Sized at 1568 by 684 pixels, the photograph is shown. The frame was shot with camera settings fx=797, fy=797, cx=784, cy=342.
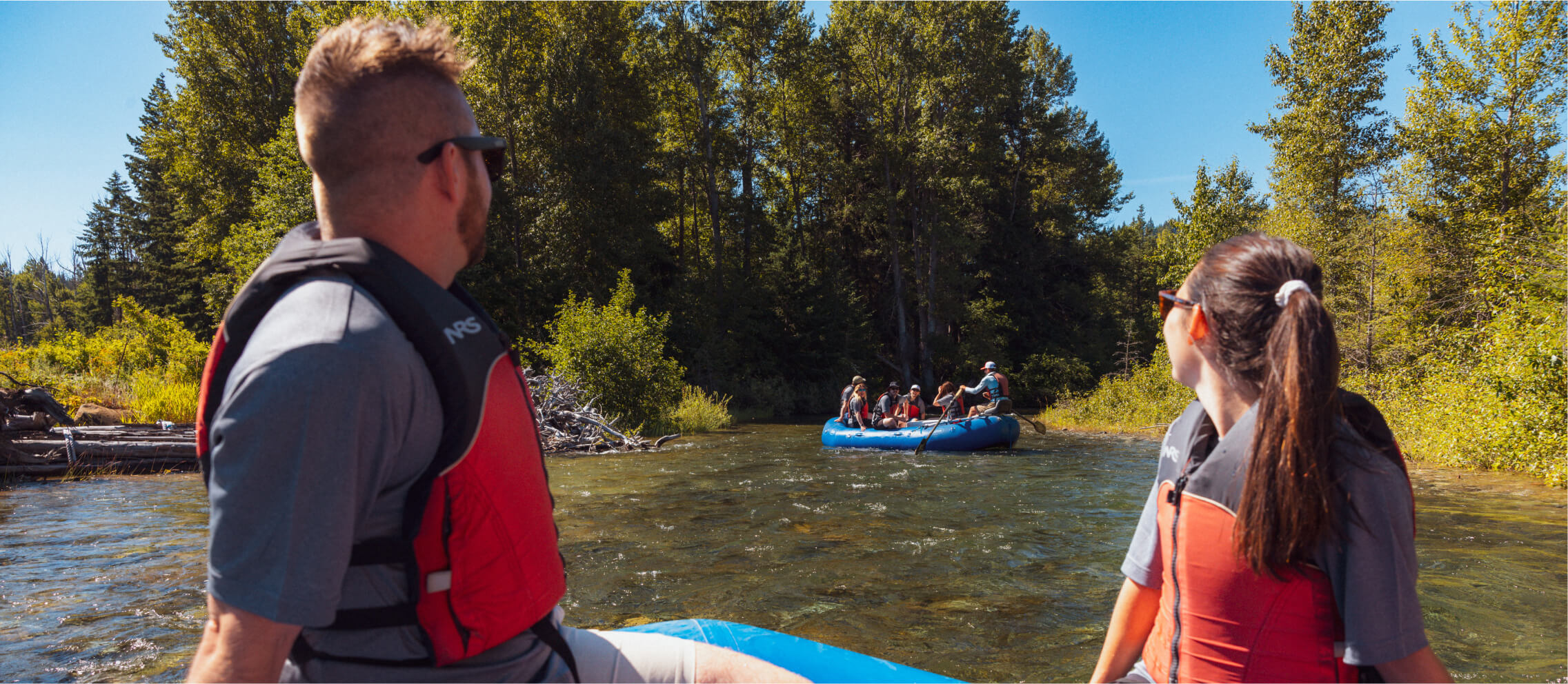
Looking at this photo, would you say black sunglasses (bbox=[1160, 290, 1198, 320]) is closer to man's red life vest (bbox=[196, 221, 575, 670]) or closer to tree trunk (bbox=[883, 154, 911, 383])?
man's red life vest (bbox=[196, 221, 575, 670])

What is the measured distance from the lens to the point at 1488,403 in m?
10.1

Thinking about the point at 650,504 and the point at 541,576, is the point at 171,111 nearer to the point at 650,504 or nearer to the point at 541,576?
the point at 650,504

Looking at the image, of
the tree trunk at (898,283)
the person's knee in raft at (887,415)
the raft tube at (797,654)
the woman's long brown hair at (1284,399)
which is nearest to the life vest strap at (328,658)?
the raft tube at (797,654)

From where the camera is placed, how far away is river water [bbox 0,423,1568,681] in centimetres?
438

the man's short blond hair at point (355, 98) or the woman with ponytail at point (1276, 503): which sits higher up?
the man's short blond hair at point (355, 98)

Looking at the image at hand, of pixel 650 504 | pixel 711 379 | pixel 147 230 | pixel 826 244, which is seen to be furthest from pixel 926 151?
pixel 147 230

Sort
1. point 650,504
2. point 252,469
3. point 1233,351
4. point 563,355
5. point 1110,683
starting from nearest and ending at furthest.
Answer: point 252,469 < point 1233,351 < point 1110,683 < point 650,504 < point 563,355

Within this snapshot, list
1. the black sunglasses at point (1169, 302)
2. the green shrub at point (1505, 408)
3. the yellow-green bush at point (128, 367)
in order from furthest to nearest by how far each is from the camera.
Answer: the yellow-green bush at point (128, 367) → the green shrub at point (1505, 408) → the black sunglasses at point (1169, 302)

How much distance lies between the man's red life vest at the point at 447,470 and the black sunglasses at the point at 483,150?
6.3 inches

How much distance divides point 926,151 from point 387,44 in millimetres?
25704

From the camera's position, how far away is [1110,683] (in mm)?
2012

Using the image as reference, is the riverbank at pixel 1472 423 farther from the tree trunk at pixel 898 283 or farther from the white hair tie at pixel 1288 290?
the tree trunk at pixel 898 283

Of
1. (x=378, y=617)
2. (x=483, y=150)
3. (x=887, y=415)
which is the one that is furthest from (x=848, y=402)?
(x=378, y=617)

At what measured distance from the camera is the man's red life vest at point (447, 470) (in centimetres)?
106
